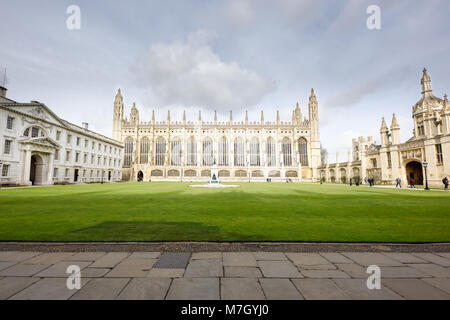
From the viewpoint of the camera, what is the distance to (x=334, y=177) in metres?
46.4

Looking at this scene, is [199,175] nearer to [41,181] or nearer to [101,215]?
[41,181]

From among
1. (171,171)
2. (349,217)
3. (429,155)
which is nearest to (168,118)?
(171,171)

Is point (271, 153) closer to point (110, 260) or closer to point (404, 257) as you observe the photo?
point (404, 257)

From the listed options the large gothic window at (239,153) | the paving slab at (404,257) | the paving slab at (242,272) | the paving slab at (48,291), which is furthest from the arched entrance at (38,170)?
the large gothic window at (239,153)

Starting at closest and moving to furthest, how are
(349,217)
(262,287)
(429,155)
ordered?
(262,287), (349,217), (429,155)

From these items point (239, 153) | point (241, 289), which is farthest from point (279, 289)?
point (239, 153)

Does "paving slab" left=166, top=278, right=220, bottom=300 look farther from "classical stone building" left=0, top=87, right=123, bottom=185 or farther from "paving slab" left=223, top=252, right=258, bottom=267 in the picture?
"classical stone building" left=0, top=87, right=123, bottom=185

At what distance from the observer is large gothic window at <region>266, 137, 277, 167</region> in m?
59.7

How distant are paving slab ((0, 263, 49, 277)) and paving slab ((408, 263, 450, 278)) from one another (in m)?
5.46

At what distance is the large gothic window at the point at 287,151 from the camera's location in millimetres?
60156

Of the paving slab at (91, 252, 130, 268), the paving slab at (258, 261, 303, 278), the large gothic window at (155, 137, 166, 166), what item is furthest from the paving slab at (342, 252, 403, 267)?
the large gothic window at (155, 137, 166, 166)

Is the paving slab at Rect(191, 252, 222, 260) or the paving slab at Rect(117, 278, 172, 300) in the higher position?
the paving slab at Rect(117, 278, 172, 300)

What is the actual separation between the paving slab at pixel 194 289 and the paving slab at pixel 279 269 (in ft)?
2.43
